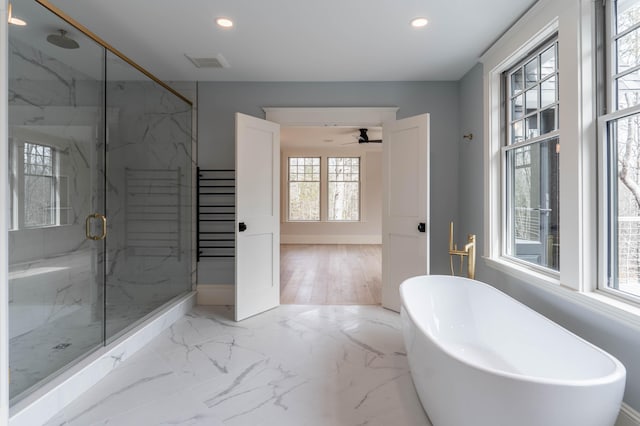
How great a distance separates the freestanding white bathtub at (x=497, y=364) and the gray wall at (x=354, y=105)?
1.19 m

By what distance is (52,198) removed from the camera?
1937 mm

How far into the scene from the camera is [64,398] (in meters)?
1.74

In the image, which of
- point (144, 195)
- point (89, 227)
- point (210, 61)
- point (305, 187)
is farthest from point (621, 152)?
point (305, 187)

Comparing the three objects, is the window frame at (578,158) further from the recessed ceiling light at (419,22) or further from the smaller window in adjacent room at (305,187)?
the smaller window in adjacent room at (305,187)

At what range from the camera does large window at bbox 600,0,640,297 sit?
1.58 metres

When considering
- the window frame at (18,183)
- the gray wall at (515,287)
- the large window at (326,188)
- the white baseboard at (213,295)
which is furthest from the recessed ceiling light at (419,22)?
the large window at (326,188)

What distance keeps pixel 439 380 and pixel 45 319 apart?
89.7 inches

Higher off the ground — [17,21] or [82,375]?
[17,21]

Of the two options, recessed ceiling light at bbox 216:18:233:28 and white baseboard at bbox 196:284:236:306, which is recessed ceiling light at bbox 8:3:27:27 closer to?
recessed ceiling light at bbox 216:18:233:28

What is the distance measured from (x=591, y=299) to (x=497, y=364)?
652 millimetres

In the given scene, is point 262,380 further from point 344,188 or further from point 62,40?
point 344,188

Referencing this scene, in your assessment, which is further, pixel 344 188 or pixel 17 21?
pixel 344 188

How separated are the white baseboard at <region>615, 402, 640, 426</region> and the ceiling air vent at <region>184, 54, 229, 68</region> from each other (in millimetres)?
3714

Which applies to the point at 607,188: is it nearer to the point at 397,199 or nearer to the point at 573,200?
the point at 573,200
